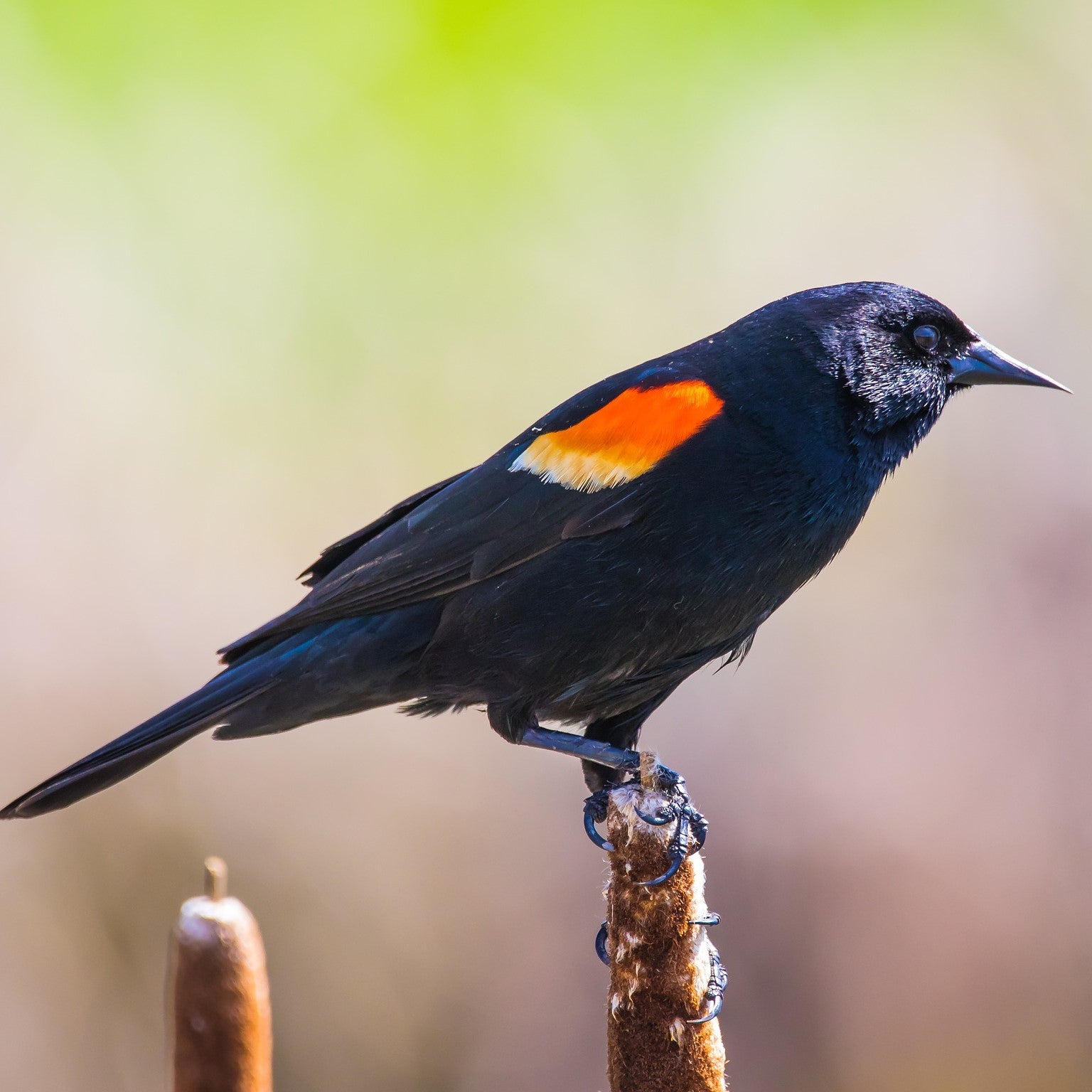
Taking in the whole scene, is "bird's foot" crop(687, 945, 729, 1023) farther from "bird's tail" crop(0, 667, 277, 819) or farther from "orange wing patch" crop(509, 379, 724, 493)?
"bird's tail" crop(0, 667, 277, 819)

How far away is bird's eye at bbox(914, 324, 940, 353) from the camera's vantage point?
3.32 meters

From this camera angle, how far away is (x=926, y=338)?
332 centimetres

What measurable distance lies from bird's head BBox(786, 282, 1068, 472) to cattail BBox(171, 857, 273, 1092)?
190 centimetres

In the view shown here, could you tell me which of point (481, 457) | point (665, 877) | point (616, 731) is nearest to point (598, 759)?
point (616, 731)

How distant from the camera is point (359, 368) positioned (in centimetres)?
618

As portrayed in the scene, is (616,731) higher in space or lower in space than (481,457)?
lower

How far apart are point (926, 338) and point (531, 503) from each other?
113 centimetres

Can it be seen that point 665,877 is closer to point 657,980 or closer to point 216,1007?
point 657,980

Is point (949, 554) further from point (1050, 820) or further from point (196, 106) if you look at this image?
point (196, 106)

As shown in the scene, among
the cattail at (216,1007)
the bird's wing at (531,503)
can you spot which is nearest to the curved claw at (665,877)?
the cattail at (216,1007)

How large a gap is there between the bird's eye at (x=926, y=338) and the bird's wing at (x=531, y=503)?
60 cm

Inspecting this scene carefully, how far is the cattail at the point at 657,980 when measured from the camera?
82.1 inches

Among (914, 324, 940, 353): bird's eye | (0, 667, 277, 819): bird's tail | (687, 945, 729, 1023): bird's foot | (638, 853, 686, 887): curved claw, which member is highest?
(914, 324, 940, 353): bird's eye

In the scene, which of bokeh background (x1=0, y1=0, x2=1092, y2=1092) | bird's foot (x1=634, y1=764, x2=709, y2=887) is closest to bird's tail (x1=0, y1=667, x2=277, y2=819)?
bird's foot (x1=634, y1=764, x2=709, y2=887)
